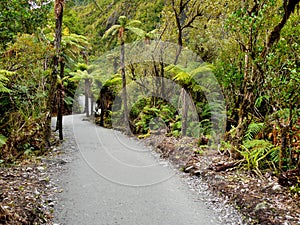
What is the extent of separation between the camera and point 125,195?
5.48 meters

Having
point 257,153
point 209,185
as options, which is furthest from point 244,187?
point 257,153

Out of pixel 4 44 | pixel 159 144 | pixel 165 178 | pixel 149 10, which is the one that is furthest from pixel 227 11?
pixel 149 10

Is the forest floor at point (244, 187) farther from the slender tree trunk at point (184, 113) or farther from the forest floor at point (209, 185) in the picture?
the slender tree trunk at point (184, 113)

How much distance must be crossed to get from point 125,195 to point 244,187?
7.35 ft

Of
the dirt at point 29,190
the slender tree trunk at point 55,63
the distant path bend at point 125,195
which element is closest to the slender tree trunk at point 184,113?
the distant path bend at point 125,195

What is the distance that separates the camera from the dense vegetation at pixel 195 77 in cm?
551

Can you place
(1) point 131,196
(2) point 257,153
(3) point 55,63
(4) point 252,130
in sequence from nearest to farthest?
(1) point 131,196 < (2) point 257,153 < (4) point 252,130 < (3) point 55,63

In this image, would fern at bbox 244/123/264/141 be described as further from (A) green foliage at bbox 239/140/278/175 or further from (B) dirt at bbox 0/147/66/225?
(B) dirt at bbox 0/147/66/225

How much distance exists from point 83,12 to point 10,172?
32.3 metres

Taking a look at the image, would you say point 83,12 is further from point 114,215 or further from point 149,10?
point 114,215

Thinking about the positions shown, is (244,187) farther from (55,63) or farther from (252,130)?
(55,63)

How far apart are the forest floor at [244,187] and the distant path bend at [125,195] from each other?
0.49m

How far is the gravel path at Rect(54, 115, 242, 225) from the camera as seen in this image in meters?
4.53

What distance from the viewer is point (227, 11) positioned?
29.2ft
